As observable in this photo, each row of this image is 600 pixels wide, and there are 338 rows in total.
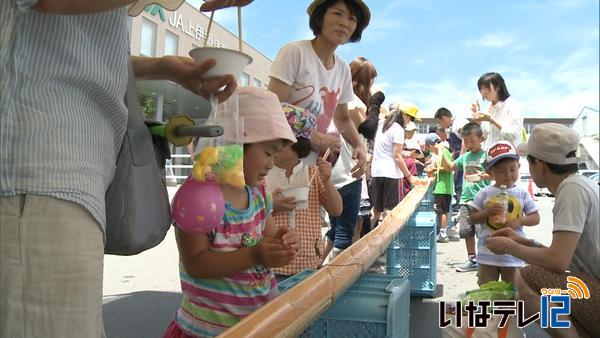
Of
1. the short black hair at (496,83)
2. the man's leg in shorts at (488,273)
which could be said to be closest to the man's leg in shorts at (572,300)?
the man's leg in shorts at (488,273)

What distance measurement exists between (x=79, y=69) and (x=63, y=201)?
0.27 metres

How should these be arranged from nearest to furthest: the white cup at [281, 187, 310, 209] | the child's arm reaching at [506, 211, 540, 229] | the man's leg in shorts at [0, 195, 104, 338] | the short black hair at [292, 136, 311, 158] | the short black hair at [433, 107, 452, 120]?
the man's leg in shorts at [0, 195, 104, 338], the white cup at [281, 187, 310, 209], the short black hair at [292, 136, 311, 158], the child's arm reaching at [506, 211, 540, 229], the short black hair at [433, 107, 452, 120]

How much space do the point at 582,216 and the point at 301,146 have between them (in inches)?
56.8

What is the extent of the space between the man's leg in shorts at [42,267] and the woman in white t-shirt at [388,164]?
15.9 ft

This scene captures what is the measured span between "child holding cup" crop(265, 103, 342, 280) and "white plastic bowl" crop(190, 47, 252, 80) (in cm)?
66

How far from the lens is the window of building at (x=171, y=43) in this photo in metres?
18.6

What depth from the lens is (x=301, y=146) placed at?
228 cm

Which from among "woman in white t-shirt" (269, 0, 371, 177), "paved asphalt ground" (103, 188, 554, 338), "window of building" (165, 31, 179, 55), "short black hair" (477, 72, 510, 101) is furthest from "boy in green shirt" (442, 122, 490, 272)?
"window of building" (165, 31, 179, 55)

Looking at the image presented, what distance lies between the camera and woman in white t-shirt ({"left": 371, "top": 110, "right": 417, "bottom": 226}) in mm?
5652

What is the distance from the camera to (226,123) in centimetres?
133

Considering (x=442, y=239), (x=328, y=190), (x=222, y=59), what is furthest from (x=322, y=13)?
(x=442, y=239)

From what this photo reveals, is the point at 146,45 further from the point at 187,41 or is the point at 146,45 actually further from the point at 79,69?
the point at 79,69

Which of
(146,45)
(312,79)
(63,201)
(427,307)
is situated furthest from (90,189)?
(146,45)

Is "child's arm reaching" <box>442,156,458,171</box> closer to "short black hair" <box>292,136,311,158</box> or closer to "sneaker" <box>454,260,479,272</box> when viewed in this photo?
"sneaker" <box>454,260,479,272</box>
